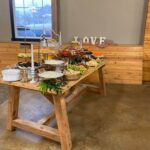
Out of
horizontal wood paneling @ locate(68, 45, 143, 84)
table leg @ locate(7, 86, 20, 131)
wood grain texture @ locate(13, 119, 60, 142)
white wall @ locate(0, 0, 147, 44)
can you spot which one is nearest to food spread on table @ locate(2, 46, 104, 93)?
table leg @ locate(7, 86, 20, 131)

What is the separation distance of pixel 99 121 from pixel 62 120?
0.84 m

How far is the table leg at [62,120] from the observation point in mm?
2098

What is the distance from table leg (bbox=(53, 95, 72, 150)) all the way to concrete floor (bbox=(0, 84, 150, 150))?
0.48 ft

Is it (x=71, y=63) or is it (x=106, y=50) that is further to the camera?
(x=106, y=50)

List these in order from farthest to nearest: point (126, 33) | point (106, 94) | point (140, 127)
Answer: point (126, 33) → point (106, 94) → point (140, 127)

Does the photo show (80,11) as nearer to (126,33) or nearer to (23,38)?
Result: (126,33)

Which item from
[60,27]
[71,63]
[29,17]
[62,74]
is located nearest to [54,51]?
[71,63]

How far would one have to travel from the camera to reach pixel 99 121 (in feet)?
9.26

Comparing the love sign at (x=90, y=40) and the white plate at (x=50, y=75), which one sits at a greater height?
the love sign at (x=90, y=40)

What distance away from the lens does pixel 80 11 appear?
14.2 feet

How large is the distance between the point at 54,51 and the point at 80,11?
1.81m

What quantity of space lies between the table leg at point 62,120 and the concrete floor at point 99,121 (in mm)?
148

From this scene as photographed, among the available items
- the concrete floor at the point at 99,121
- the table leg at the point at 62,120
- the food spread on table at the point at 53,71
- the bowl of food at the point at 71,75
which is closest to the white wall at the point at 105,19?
the concrete floor at the point at 99,121

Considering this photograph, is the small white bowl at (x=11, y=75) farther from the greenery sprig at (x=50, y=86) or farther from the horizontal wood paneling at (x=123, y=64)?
the horizontal wood paneling at (x=123, y=64)
